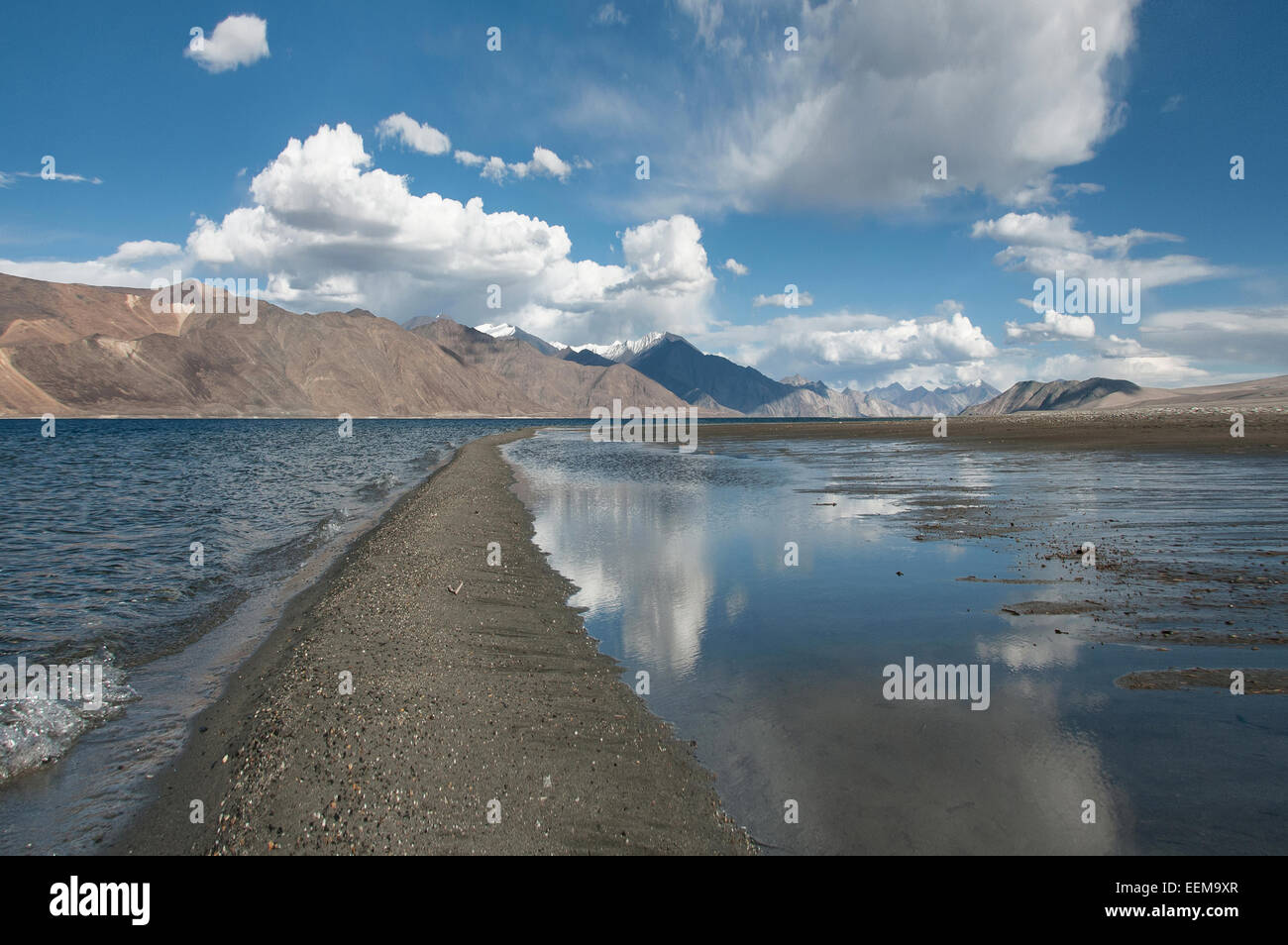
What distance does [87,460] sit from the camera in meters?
53.1

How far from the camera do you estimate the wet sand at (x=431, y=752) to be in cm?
623

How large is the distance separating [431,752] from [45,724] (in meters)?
6.15

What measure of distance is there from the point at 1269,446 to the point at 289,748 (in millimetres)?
65187

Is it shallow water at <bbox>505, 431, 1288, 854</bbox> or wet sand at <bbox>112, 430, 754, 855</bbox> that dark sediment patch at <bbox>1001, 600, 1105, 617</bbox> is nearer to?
shallow water at <bbox>505, 431, 1288, 854</bbox>

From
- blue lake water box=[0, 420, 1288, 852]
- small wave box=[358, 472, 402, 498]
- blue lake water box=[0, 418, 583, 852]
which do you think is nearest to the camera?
blue lake water box=[0, 420, 1288, 852]

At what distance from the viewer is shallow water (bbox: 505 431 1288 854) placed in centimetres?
662

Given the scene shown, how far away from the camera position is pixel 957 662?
1064 cm

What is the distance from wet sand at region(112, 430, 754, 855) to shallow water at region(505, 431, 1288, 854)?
80 centimetres

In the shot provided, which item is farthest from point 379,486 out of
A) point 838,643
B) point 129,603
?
point 838,643

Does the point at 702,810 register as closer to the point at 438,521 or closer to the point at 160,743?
the point at 160,743
